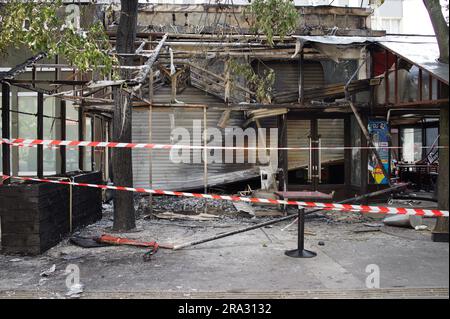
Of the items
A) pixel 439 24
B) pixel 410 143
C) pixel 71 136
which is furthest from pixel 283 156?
pixel 410 143

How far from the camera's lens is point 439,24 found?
768 cm

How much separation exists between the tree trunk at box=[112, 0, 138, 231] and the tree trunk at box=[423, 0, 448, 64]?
5.85 m

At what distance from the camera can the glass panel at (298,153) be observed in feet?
43.5

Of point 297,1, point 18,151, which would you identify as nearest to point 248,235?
point 18,151

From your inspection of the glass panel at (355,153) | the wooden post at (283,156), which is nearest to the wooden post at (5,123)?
the wooden post at (283,156)

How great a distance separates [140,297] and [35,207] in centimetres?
308

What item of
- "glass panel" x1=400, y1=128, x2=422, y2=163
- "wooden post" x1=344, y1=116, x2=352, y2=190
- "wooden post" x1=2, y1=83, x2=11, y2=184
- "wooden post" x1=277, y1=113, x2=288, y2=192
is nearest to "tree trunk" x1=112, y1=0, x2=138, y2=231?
"wooden post" x1=2, y1=83, x2=11, y2=184

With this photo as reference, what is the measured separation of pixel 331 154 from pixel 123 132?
22.3ft

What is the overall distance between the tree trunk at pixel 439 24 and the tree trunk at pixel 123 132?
5.85m

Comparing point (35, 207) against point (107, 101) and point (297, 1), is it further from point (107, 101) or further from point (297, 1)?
point (297, 1)

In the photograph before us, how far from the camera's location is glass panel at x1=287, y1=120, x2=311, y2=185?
13.3 m

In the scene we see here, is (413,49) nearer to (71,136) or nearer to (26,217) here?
(26,217)

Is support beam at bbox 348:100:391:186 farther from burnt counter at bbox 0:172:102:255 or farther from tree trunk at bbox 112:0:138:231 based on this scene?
burnt counter at bbox 0:172:102:255

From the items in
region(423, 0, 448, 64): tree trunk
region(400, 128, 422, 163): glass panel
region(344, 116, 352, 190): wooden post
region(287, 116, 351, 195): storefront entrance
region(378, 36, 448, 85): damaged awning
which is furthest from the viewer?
region(400, 128, 422, 163): glass panel
